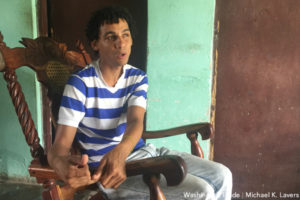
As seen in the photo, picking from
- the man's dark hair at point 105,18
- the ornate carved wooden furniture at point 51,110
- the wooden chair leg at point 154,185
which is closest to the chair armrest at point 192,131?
the ornate carved wooden furniture at point 51,110

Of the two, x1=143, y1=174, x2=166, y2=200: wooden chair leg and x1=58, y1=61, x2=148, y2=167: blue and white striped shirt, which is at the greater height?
x1=58, y1=61, x2=148, y2=167: blue and white striped shirt

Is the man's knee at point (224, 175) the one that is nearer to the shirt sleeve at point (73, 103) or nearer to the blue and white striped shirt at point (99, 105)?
the blue and white striped shirt at point (99, 105)

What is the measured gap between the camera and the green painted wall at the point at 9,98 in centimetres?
160

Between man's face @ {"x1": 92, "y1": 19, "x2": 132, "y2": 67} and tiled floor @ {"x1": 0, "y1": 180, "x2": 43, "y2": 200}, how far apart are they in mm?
1295

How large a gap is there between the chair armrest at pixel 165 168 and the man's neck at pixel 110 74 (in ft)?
1.39

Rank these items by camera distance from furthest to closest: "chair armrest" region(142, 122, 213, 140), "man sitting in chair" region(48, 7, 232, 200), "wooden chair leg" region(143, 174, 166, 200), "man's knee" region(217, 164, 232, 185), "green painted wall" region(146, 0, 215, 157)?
"green painted wall" region(146, 0, 215, 157)
"chair armrest" region(142, 122, 213, 140)
"man's knee" region(217, 164, 232, 185)
"man sitting in chair" region(48, 7, 232, 200)
"wooden chair leg" region(143, 174, 166, 200)

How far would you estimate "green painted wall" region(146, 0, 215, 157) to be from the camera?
1.39 m

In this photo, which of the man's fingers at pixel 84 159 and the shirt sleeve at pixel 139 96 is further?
the shirt sleeve at pixel 139 96

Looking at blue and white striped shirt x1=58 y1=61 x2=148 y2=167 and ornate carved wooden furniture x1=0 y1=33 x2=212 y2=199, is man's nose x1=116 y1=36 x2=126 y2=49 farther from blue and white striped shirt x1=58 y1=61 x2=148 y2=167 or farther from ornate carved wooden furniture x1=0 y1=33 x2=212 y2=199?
ornate carved wooden furniture x1=0 y1=33 x2=212 y2=199

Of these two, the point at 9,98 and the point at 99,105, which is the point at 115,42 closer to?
the point at 99,105

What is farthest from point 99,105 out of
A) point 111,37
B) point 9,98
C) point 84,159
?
point 9,98

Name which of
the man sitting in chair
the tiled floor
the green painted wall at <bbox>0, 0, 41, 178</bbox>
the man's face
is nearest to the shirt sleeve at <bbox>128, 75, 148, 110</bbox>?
the man sitting in chair

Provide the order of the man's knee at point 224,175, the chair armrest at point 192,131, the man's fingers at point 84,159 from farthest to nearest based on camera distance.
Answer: the chair armrest at point 192,131, the man's knee at point 224,175, the man's fingers at point 84,159

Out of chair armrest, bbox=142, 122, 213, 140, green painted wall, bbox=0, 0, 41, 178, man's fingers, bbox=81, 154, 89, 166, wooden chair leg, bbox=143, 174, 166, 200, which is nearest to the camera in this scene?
man's fingers, bbox=81, 154, 89, 166
